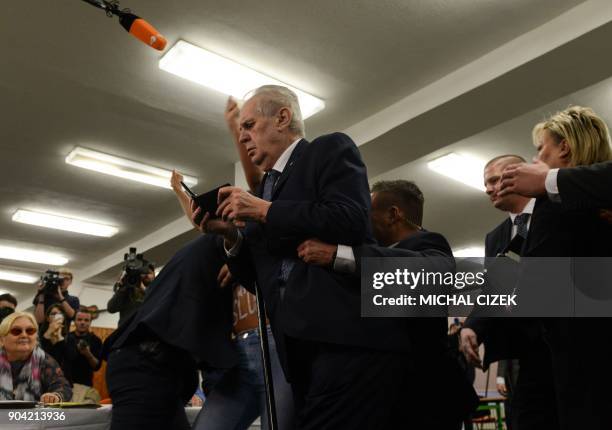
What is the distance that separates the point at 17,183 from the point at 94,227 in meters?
1.62

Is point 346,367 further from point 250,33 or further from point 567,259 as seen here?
point 250,33

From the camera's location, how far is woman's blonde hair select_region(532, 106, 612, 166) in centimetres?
146

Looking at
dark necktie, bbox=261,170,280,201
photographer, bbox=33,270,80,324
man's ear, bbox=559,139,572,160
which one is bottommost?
dark necktie, bbox=261,170,280,201

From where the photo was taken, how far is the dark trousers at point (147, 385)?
1.56 metres

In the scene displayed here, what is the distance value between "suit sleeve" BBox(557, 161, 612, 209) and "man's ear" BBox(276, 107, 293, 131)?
626 mm

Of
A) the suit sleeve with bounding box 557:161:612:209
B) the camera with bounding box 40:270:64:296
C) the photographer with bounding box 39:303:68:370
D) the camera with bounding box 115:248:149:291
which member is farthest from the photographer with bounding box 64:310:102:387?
the suit sleeve with bounding box 557:161:612:209

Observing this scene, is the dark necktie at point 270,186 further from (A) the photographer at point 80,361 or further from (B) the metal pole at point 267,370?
(A) the photographer at point 80,361

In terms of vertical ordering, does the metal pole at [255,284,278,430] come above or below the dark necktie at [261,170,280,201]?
below

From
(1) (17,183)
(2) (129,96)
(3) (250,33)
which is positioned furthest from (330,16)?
(1) (17,183)

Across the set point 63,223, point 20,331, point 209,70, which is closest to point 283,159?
point 20,331

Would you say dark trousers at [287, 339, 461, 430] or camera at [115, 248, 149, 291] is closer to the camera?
dark trousers at [287, 339, 461, 430]

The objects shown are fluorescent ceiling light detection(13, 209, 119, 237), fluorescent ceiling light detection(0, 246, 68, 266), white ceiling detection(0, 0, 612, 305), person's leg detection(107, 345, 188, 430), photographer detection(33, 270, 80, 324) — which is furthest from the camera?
fluorescent ceiling light detection(0, 246, 68, 266)

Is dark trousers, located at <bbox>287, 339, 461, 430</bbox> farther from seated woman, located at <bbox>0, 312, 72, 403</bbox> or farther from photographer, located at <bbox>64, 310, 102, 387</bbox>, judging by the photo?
photographer, located at <bbox>64, 310, 102, 387</bbox>

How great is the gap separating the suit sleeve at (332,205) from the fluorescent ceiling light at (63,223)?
7264 millimetres
